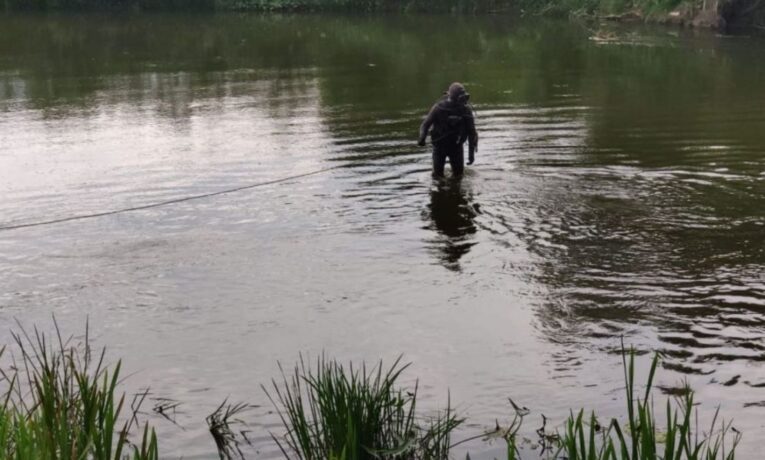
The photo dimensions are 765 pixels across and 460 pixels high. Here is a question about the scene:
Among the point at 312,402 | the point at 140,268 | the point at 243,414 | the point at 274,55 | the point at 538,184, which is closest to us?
the point at 312,402

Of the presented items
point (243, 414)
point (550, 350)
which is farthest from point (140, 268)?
point (550, 350)

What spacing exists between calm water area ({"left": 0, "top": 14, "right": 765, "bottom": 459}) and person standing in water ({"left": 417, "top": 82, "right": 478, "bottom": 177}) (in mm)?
717

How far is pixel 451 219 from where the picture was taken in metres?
13.1

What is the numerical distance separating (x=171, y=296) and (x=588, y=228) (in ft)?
18.6

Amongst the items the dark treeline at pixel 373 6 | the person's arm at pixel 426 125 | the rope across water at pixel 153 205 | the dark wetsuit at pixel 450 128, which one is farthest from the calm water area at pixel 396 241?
the dark treeline at pixel 373 6

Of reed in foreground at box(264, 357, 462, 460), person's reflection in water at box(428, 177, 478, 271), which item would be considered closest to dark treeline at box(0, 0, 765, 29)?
person's reflection in water at box(428, 177, 478, 271)

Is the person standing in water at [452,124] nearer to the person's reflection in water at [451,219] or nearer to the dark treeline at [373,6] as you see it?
the person's reflection in water at [451,219]

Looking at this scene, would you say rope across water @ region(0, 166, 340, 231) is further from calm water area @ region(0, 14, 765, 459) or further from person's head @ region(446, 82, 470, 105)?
person's head @ region(446, 82, 470, 105)

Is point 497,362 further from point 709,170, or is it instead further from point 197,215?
point 709,170

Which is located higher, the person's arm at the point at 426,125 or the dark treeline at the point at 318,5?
the dark treeline at the point at 318,5

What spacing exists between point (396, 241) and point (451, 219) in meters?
1.31

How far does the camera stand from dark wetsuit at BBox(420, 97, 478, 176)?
14.6m

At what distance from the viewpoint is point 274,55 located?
1430 inches

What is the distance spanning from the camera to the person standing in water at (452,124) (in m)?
14.6
